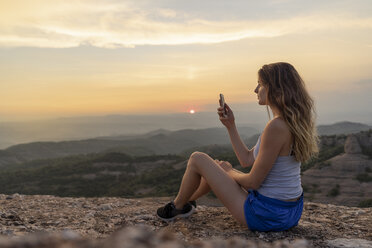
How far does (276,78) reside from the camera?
154 inches

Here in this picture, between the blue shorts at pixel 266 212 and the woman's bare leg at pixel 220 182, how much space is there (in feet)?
0.33

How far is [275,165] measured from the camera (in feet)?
13.1

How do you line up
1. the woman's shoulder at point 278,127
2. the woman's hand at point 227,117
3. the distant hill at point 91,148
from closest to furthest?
the woman's shoulder at point 278,127, the woman's hand at point 227,117, the distant hill at point 91,148

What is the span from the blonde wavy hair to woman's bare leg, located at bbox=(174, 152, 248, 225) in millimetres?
927

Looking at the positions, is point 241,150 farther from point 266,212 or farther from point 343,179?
point 343,179

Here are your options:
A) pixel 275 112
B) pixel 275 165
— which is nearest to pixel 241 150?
pixel 275 165

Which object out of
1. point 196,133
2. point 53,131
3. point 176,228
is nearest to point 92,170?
point 176,228

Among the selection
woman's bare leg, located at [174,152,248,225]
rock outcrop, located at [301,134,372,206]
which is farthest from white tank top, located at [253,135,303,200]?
rock outcrop, located at [301,134,372,206]

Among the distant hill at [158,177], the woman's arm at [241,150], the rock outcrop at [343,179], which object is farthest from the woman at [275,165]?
the rock outcrop at [343,179]

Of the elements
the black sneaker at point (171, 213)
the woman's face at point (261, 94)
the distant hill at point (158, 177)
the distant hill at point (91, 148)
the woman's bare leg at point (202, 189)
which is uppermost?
the woman's face at point (261, 94)

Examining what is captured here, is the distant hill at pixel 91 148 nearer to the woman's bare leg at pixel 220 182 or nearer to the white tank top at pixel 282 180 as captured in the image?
the woman's bare leg at pixel 220 182

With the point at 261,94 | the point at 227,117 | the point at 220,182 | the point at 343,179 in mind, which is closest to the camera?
the point at 261,94

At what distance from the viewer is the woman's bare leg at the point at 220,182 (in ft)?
13.9

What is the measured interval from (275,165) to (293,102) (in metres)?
0.83
